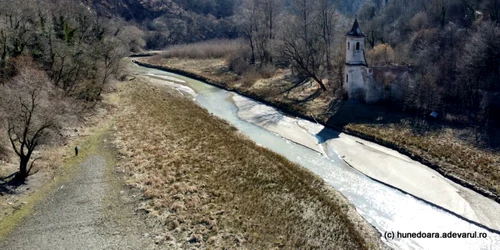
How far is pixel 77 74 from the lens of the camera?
3306 cm

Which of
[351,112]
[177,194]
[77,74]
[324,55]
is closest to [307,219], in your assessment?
[177,194]

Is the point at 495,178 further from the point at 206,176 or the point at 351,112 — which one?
the point at 206,176

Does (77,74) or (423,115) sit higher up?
(77,74)

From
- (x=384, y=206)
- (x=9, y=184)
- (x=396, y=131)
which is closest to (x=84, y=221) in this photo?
(x=9, y=184)

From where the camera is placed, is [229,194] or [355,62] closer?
[229,194]

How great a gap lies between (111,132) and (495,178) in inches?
Result: 1015

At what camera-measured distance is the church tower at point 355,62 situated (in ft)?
114

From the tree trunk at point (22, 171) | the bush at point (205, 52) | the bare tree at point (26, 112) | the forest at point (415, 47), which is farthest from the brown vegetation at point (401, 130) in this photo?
the bush at point (205, 52)

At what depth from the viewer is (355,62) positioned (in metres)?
35.1

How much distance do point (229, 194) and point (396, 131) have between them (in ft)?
49.6

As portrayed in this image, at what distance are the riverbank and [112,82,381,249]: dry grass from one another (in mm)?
7679

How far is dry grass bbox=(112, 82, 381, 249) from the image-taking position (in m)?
16.6

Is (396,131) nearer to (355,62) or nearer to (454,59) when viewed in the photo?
(355,62)

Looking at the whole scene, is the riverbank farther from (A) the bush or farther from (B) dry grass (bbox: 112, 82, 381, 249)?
(A) the bush
